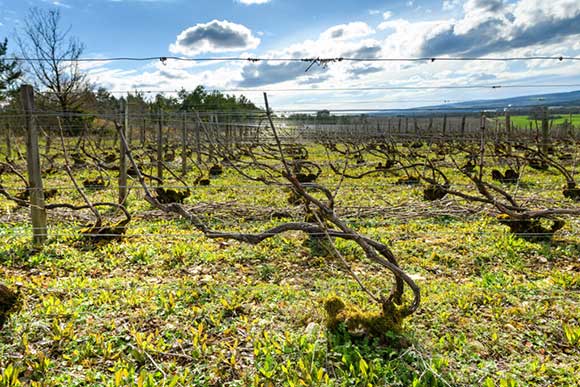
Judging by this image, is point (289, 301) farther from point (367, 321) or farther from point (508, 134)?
point (508, 134)

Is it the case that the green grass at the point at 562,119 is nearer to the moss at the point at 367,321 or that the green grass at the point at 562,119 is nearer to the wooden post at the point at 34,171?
the moss at the point at 367,321

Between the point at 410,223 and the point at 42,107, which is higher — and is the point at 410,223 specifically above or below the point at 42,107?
below

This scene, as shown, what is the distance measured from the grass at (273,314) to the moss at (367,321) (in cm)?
6

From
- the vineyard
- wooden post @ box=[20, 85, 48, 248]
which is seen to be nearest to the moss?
the vineyard

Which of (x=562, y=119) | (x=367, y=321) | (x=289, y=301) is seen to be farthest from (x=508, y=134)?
(x=562, y=119)

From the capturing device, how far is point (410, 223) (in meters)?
5.83

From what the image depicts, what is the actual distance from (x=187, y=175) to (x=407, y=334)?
33.2 feet

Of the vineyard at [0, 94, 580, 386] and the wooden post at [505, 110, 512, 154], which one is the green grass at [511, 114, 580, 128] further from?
the vineyard at [0, 94, 580, 386]

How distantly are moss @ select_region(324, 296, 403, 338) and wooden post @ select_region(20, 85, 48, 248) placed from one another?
11.9ft

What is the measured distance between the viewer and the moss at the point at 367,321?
8.61 feet

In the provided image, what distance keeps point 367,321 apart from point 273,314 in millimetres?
762

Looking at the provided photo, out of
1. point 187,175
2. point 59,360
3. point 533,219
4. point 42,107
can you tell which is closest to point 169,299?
point 59,360

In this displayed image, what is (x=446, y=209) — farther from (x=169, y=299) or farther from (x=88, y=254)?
(x=88, y=254)

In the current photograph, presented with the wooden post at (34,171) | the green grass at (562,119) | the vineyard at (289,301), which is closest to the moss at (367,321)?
the vineyard at (289,301)
